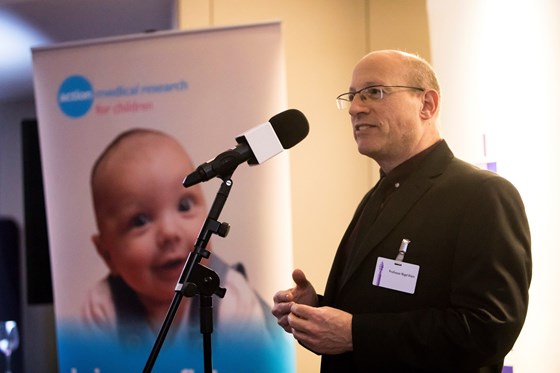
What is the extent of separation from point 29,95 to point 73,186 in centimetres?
443

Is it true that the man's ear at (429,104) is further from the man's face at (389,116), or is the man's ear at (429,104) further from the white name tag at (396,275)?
the white name tag at (396,275)

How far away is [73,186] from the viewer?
136 inches

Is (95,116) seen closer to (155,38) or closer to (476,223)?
(155,38)

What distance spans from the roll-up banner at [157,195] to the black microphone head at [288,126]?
135 centimetres

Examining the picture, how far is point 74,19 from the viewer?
4746 millimetres

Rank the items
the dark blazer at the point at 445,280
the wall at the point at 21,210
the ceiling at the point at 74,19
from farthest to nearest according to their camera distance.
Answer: the wall at the point at 21,210
the ceiling at the point at 74,19
the dark blazer at the point at 445,280

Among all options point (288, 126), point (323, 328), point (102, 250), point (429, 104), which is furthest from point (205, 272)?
point (102, 250)

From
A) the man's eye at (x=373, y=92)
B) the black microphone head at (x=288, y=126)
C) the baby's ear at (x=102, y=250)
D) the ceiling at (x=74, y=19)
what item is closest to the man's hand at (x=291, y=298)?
the black microphone head at (x=288, y=126)

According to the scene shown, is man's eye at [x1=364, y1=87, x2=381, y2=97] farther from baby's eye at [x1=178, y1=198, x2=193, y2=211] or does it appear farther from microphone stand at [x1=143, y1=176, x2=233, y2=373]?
baby's eye at [x1=178, y1=198, x2=193, y2=211]

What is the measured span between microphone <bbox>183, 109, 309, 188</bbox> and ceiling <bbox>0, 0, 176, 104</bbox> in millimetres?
Answer: 2598

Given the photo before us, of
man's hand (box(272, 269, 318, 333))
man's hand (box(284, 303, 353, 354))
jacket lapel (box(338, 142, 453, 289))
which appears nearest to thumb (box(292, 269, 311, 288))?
man's hand (box(272, 269, 318, 333))

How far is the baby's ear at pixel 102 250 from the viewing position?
340 centimetres

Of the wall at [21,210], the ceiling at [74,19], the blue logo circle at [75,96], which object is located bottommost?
the wall at [21,210]

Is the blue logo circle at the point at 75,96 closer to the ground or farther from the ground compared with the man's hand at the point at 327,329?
farther from the ground
